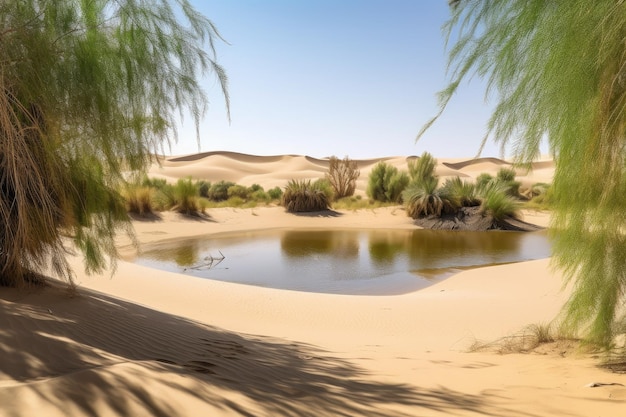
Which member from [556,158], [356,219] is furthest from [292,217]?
[556,158]

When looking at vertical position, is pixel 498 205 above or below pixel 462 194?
below

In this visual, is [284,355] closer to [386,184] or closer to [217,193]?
[386,184]

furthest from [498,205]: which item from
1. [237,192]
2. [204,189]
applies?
[204,189]

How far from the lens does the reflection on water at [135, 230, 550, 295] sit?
9.25m

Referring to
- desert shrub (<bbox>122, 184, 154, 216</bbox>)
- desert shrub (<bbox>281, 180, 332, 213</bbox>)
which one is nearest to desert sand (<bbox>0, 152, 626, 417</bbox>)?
desert shrub (<bbox>122, 184, 154, 216</bbox>)

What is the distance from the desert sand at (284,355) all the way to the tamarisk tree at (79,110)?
64 centimetres

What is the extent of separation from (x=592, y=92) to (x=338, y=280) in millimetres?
6758

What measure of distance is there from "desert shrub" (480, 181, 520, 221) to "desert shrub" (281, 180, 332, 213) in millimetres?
7114

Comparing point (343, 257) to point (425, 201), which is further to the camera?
point (425, 201)

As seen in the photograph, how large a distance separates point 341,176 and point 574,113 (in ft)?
72.5

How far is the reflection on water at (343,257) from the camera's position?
925 centimetres

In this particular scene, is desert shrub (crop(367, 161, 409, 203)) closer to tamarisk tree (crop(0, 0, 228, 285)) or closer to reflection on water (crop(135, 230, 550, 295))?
reflection on water (crop(135, 230, 550, 295))

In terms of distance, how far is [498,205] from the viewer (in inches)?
691

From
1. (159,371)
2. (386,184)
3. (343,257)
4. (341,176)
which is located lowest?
(343,257)
